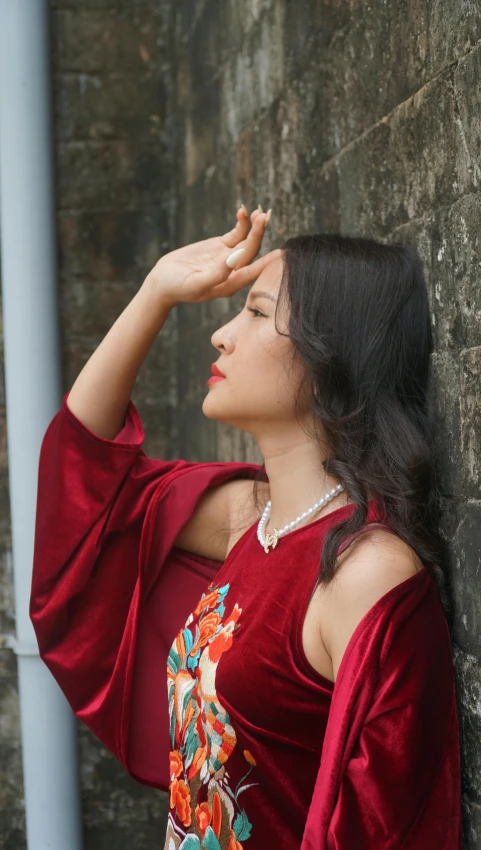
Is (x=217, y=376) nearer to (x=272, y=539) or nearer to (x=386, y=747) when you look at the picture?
(x=272, y=539)

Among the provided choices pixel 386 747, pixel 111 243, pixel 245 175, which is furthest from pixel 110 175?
pixel 386 747

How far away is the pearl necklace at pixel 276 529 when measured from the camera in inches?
64.0

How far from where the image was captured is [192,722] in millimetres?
1664

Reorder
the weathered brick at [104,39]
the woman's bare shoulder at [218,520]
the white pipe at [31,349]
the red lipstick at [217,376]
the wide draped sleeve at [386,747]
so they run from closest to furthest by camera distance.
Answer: the wide draped sleeve at [386,747] → the red lipstick at [217,376] → the woman's bare shoulder at [218,520] → the white pipe at [31,349] → the weathered brick at [104,39]

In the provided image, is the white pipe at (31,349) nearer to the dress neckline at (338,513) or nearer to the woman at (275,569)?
the woman at (275,569)

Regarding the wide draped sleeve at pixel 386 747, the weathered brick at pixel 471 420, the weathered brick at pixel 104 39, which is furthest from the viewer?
the weathered brick at pixel 104 39

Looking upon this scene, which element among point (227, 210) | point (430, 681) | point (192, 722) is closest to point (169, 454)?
point (227, 210)

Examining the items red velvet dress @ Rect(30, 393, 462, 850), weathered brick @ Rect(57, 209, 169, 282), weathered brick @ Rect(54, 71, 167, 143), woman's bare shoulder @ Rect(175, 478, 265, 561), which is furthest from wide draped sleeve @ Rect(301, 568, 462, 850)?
weathered brick @ Rect(54, 71, 167, 143)

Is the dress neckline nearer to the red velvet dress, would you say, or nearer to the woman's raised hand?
the red velvet dress

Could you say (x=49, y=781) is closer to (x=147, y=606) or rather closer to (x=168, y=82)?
(x=147, y=606)

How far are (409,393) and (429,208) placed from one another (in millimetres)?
305

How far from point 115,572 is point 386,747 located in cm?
82

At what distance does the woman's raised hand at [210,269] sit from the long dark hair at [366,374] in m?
0.14

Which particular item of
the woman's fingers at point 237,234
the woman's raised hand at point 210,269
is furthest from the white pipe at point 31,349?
the woman's fingers at point 237,234
